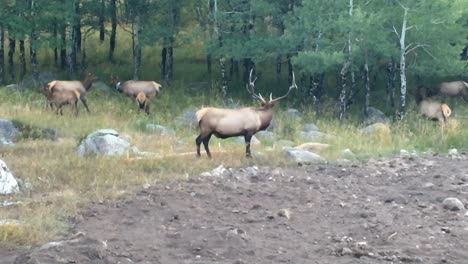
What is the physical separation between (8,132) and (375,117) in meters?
12.9

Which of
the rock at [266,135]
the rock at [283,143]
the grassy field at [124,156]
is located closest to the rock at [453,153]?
the grassy field at [124,156]

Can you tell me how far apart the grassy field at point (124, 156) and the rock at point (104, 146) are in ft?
1.27

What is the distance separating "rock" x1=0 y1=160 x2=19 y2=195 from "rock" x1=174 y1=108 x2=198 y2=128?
966 centimetres

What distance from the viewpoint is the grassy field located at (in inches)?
490

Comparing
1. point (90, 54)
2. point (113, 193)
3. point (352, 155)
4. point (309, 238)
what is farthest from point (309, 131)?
point (90, 54)

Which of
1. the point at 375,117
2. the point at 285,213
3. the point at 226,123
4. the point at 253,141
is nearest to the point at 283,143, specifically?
the point at 253,141

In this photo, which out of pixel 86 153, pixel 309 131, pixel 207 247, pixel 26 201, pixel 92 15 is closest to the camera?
pixel 207 247

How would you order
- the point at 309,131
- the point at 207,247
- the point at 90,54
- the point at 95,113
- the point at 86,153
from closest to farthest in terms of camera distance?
the point at 207,247 → the point at 86,153 → the point at 309,131 → the point at 95,113 → the point at 90,54

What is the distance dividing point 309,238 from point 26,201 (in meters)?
4.54

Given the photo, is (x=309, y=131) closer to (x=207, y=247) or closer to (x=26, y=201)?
(x=26, y=201)

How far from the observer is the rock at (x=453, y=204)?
501 inches

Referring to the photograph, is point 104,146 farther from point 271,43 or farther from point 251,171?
point 271,43

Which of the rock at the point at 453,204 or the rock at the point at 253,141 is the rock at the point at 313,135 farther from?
the rock at the point at 453,204

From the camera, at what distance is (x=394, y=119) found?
91.1 feet
